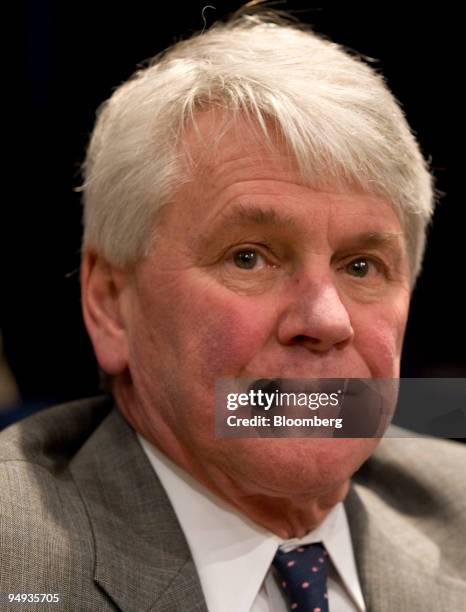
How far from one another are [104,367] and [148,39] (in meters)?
0.82

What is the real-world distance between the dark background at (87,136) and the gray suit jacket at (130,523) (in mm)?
→ 320

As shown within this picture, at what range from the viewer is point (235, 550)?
52.4 inches

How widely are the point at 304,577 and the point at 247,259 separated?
49 cm

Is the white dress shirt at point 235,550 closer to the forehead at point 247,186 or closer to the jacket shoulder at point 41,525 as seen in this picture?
the jacket shoulder at point 41,525

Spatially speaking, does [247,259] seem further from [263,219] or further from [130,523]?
[130,523]

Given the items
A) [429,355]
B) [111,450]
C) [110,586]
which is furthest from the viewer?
[429,355]

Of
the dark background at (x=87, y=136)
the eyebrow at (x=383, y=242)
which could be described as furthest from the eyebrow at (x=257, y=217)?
the dark background at (x=87, y=136)

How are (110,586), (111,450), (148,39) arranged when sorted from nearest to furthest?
(110,586) → (111,450) → (148,39)

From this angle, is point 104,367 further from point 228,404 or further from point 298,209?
point 298,209

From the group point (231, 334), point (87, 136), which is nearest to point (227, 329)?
point (231, 334)

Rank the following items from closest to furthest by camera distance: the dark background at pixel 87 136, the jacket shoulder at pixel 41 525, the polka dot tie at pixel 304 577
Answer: the jacket shoulder at pixel 41 525 < the polka dot tie at pixel 304 577 < the dark background at pixel 87 136

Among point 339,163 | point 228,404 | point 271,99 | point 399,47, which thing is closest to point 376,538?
point 228,404

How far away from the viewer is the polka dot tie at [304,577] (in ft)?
4.26

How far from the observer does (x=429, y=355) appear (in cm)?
204
